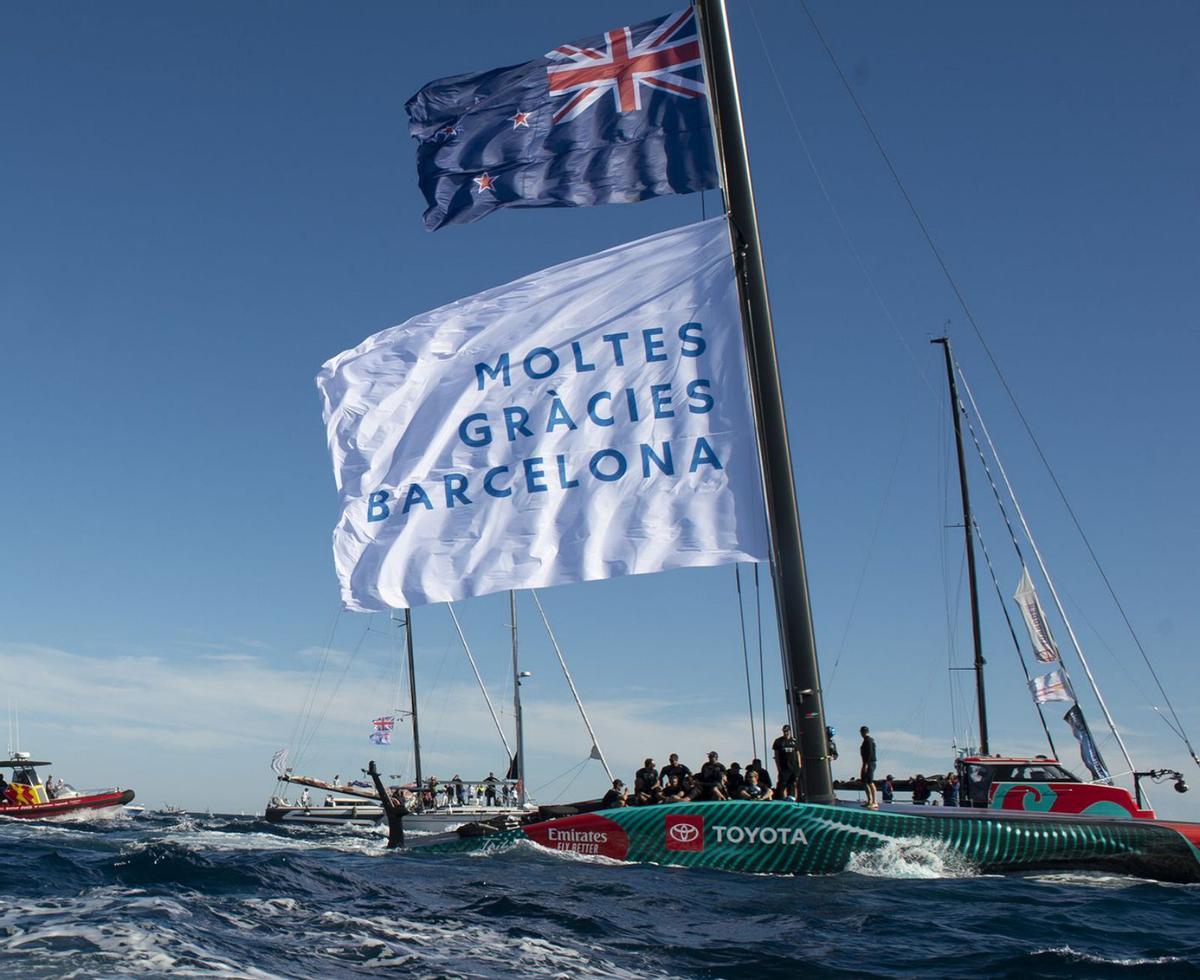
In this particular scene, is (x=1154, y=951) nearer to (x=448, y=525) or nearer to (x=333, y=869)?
(x=448, y=525)

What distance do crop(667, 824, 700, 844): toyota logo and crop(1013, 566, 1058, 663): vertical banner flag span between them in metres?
19.5

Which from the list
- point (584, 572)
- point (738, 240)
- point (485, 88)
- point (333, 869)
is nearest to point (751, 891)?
point (584, 572)

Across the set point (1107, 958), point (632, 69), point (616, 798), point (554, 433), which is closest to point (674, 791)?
point (616, 798)

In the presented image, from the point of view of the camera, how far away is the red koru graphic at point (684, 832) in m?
12.7

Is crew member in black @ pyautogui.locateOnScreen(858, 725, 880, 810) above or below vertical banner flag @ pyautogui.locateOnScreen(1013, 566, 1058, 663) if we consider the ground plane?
below

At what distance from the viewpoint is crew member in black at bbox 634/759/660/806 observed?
15520mm

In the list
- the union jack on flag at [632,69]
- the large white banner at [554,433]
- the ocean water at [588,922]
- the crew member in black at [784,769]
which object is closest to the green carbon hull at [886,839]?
the ocean water at [588,922]

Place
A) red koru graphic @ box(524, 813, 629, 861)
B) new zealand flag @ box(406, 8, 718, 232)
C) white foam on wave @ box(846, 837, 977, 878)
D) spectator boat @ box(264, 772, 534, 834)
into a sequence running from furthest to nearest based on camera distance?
spectator boat @ box(264, 772, 534, 834) < red koru graphic @ box(524, 813, 629, 861) < new zealand flag @ box(406, 8, 718, 232) < white foam on wave @ box(846, 837, 977, 878)

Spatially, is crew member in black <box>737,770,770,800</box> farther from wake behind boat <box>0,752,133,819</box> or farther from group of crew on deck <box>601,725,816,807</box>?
wake behind boat <box>0,752,133,819</box>

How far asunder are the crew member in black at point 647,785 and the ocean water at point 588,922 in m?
1.96

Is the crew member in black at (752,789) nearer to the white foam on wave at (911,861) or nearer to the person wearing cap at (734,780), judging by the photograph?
the person wearing cap at (734,780)

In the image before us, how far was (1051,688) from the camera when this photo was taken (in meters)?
28.7

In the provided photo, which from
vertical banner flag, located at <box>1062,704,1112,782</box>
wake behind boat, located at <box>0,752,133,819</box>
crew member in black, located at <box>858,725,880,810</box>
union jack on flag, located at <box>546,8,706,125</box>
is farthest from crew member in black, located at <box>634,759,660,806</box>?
wake behind boat, located at <box>0,752,133,819</box>

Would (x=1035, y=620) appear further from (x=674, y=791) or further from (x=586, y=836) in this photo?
(x=586, y=836)
